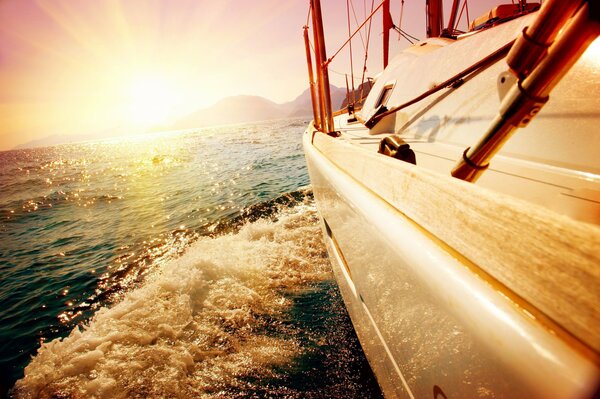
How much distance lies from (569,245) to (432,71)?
3458 millimetres

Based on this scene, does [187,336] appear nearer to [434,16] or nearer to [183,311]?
[183,311]

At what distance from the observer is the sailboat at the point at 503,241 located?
0.43 m

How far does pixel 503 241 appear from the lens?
0.55m

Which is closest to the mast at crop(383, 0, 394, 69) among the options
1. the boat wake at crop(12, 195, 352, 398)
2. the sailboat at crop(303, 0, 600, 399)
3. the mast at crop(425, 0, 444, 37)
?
the mast at crop(425, 0, 444, 37)

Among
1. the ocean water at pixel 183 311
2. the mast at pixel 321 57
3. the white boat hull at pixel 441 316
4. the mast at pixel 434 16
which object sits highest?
the mast at pixel 434 16

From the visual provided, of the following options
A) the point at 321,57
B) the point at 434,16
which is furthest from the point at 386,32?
the point at 321,57

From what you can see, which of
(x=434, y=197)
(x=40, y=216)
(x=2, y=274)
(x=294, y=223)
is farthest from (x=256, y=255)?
(x=40, y=216)

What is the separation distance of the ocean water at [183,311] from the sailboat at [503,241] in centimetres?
160

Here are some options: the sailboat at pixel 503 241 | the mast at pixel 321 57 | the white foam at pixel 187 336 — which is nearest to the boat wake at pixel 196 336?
the white foam at pixel 187 336

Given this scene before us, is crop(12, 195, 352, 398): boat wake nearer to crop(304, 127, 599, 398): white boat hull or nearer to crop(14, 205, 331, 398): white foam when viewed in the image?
crop(14, 205, 331, 398): white foam

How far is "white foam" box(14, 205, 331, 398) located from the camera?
280 centimetres

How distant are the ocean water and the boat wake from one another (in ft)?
0.04

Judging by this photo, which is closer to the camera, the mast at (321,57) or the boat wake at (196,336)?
the boat wake at (196,336)

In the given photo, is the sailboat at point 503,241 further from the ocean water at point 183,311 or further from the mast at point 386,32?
the mast at point 386,32
